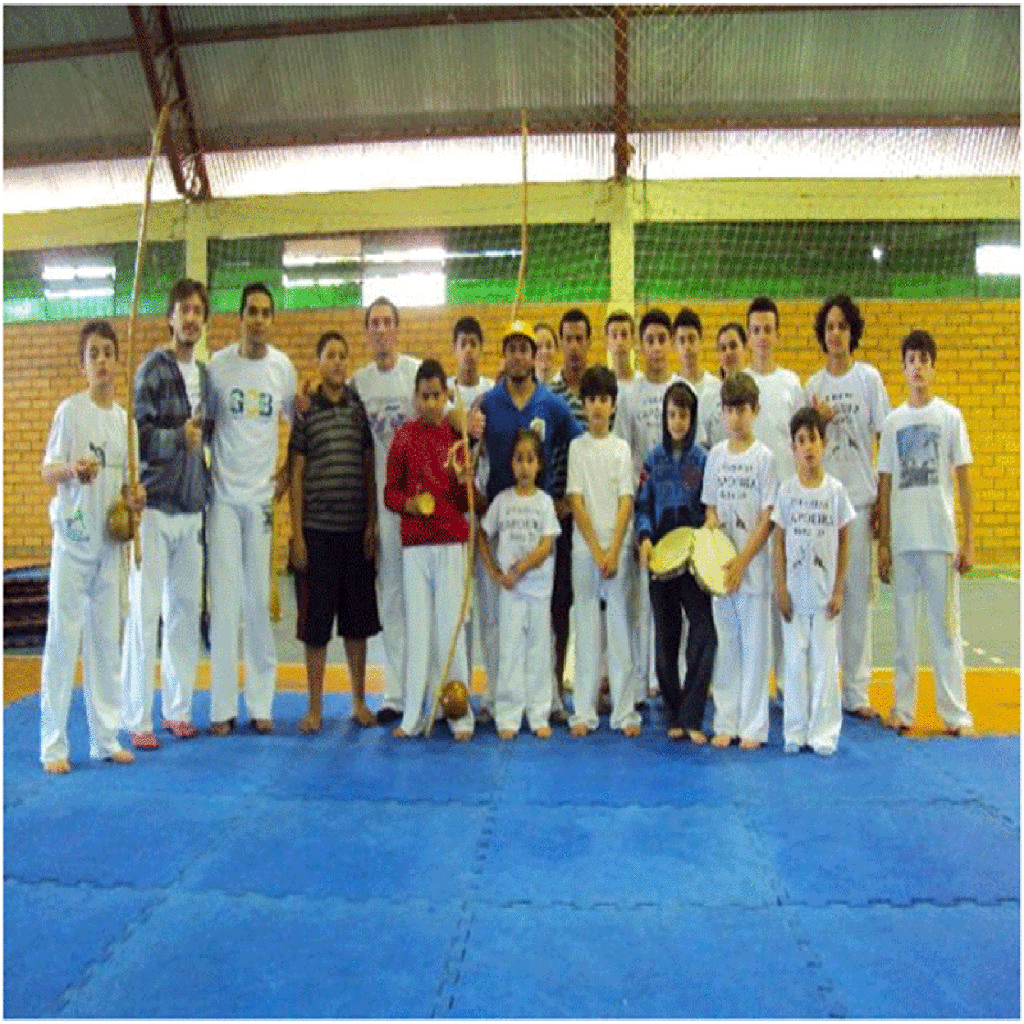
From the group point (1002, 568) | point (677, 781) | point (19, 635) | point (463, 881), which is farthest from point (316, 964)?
point (1002, 568)

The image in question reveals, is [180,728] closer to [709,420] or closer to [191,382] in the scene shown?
[191,382]

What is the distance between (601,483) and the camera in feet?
15.9

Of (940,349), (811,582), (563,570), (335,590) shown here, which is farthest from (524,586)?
(940,349)

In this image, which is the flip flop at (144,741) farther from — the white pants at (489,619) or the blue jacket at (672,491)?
the blue jacket at (672,491)

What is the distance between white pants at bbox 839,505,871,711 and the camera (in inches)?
200

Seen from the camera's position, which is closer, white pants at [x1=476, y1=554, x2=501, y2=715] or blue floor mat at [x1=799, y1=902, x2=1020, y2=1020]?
blue floor mat at [x1=799, y1=902, x2=1020, y2=1020]

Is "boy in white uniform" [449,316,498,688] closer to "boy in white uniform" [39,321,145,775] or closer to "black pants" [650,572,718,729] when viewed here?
"black pants" [650,572,718,729]

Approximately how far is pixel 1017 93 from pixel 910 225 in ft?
6.02

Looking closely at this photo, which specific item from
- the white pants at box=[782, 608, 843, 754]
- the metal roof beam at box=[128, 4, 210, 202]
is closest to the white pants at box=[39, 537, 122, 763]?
the white pants at box=[782, 608, 843, 754]

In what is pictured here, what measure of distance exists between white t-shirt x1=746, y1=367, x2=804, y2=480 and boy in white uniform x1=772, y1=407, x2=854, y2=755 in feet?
1.71

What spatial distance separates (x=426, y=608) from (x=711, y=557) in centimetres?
146

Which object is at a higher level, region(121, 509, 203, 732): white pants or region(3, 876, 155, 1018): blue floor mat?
region(121, 509, 203, 732): white pants

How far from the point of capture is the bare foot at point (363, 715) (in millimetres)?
5052

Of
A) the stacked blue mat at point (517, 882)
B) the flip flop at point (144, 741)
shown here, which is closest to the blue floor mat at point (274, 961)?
the stacked blue mat at point (517, 882)
